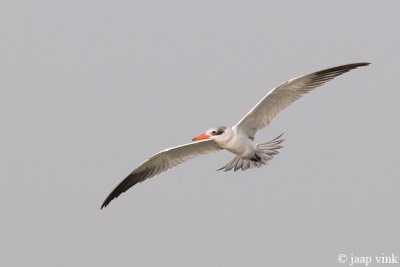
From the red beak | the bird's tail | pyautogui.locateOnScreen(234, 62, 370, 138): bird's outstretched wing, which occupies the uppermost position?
pyautogui.locateOnScreen(234, 62, 370, 138): bird's outstretched wing

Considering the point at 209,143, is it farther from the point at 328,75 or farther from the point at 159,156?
the point at 328,75

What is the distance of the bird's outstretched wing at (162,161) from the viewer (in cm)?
1588

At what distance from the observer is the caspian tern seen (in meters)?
15.0

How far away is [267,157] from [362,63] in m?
2.70

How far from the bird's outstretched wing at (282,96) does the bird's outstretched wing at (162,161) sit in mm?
942

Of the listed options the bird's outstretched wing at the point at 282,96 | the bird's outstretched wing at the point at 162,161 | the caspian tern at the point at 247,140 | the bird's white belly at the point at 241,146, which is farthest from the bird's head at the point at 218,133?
the bird's outstretched wing at the point at 162,161

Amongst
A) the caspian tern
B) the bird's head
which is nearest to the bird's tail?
the caspian tern

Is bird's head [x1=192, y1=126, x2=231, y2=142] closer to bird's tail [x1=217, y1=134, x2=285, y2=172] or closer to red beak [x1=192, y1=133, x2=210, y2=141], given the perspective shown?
red beak [x1=192, y1=133, x2=210, y2=141]

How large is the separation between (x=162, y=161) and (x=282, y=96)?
9.78ft

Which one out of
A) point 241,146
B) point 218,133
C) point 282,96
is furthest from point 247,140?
point 282,96

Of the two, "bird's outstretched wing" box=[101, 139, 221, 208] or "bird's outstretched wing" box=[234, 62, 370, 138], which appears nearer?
"bird's outstretched wing" box=[234, 62, 370, 138]

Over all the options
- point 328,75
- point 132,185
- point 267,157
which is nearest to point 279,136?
point 267,157

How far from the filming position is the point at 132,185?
16.5 metres

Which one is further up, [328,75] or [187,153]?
[328,75]
